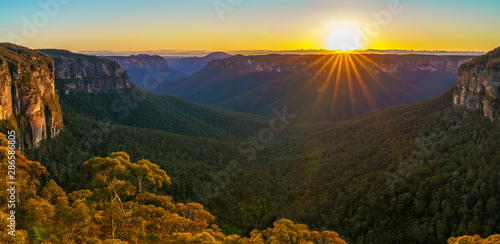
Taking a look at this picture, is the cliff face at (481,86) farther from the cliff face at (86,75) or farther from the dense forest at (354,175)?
the cliff face at (86,75)

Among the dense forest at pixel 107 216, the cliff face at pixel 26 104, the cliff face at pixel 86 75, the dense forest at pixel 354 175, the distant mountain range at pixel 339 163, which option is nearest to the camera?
the dense forest at pixel 107 216

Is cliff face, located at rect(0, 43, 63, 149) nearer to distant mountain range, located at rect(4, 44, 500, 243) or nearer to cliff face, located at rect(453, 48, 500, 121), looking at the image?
distant mountain range, located at rect(4, 44, 500, 243)

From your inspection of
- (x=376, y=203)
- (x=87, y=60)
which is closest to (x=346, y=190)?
(x=376, y=203)

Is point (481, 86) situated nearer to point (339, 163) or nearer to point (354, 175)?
point (354, 175)

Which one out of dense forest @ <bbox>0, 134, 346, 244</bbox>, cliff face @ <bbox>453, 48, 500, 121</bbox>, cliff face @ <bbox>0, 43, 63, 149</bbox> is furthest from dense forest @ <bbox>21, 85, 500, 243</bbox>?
dense forest @ <bbox>0, 134, 346, 244</bbox>

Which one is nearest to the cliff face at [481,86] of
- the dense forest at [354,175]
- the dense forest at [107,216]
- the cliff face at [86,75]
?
the dense forest at [354,175]

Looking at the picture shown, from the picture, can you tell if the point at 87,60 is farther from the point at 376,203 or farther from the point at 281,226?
the point at 281,226

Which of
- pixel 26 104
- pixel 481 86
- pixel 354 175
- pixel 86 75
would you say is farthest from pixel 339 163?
pixel 86 75
